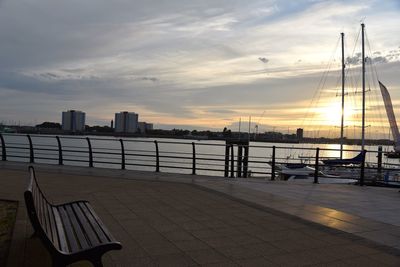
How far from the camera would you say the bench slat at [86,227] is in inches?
166

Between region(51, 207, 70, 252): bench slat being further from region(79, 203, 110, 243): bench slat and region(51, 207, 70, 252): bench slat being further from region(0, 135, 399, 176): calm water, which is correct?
region(0, 135, 399, 176): calm water

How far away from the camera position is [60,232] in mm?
4496

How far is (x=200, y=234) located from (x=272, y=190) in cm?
542

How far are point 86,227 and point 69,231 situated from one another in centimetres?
19

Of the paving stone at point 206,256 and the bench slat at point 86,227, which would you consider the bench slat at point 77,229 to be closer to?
the bench slat at point 86,227

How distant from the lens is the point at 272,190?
1133cm

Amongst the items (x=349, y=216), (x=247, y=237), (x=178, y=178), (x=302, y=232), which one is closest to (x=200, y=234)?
(x=247, y=237)

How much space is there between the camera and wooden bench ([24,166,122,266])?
383 cm

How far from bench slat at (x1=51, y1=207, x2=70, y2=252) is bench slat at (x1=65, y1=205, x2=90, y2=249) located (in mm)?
136

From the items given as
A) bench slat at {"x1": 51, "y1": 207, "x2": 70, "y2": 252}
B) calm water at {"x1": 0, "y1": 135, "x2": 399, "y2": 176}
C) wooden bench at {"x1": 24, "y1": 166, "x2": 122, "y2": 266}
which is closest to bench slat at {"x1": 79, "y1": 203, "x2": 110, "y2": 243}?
wooden bench at {"x1": 24, "y1": 166, "x2": 122, "y2": 266}

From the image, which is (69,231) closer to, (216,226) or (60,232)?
(60,232)

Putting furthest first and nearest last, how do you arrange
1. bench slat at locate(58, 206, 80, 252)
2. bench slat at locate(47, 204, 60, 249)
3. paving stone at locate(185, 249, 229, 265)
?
paving stone at locate(185, 249, 229, 265)
bench slat at locate(58, 206, 80, 252)
bench slat at locate(47, 204, 60, 249)

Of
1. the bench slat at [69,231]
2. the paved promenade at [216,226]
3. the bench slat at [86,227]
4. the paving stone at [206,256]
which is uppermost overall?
the bench slat at [86,227]

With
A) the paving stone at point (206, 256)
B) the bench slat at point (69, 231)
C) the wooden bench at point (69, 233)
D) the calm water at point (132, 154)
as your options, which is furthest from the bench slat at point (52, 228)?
Answer: the calm water at point (132, 154)
